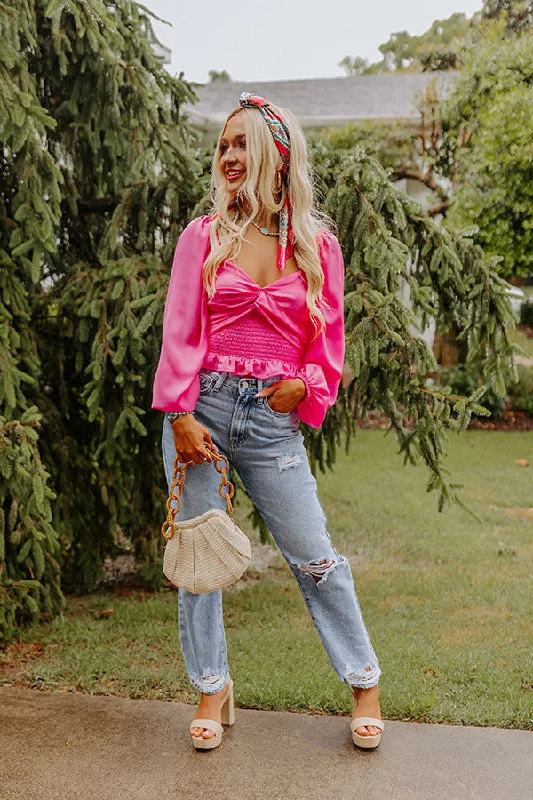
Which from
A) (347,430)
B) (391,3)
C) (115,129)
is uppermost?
(391,3)

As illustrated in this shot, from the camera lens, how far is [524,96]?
1052 centimetres

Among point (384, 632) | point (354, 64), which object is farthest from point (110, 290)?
point (354, 64)

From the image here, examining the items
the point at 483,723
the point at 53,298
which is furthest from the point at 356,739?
the point at 53,298

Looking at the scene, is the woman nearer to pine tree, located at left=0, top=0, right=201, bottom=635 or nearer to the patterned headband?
the patterned headband

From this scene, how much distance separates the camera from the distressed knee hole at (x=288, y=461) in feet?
9.57

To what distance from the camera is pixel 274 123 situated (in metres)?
2.85

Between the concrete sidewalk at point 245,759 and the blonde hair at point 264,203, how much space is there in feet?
4.57

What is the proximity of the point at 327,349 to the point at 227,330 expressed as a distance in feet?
1.13

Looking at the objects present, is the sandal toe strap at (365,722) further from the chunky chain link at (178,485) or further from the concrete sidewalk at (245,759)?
the chunky chain link at (178,485)

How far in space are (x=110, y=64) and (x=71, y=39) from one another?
0.82ft

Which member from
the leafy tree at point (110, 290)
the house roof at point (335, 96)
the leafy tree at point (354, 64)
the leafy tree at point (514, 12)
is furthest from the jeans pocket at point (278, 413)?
the leafy tree at point (354, 64)

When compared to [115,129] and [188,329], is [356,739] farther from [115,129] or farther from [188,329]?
[115,129]

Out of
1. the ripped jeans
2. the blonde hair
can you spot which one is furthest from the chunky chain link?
the blonde hair

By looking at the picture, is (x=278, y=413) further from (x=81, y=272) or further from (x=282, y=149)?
(x=81, y=272)
